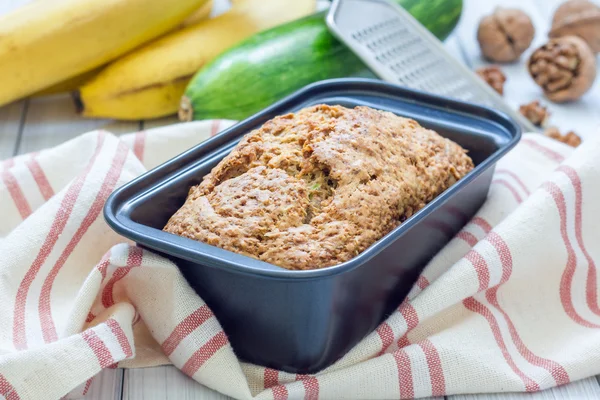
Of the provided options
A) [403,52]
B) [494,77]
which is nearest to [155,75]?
[403,52]

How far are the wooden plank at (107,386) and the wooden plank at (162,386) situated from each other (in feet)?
0.04

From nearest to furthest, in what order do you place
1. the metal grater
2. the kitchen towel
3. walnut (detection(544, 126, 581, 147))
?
the kitchen towel → walnut (detection(544, 126, 581, 147)) → the metal grater

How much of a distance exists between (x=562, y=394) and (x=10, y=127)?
1.71m

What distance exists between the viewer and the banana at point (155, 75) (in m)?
2.31

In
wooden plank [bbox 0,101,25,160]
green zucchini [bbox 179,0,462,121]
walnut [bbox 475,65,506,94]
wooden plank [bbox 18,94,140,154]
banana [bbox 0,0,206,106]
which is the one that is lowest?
walnut [bbox 475,65,506,94]

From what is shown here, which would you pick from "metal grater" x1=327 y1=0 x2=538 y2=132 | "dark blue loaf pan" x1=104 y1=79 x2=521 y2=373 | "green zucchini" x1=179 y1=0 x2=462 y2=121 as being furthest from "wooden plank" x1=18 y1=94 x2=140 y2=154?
"dark blue loaf pan" x1=104 y1=79 x2=521 y2=373

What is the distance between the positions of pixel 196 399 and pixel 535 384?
577 millimetres

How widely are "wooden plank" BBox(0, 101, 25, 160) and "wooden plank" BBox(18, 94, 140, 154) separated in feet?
0.07

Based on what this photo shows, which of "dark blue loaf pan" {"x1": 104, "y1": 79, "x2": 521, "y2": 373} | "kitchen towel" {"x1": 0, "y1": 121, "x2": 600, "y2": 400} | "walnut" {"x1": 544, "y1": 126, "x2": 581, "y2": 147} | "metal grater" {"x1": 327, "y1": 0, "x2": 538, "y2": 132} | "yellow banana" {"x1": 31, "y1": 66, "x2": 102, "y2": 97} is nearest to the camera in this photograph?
"dark blue loaf pan" {"x1": 104, "y1": 79, "x2": 521, "y2": 373}

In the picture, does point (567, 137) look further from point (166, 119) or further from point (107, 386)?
point (107, 386)

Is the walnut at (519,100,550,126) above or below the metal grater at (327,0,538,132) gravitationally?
below

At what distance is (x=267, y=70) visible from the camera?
2273mm

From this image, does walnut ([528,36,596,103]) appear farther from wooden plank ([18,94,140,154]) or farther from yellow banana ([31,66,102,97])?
yellow banana ([31,66,102,97])

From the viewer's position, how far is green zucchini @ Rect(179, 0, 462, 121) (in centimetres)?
222
